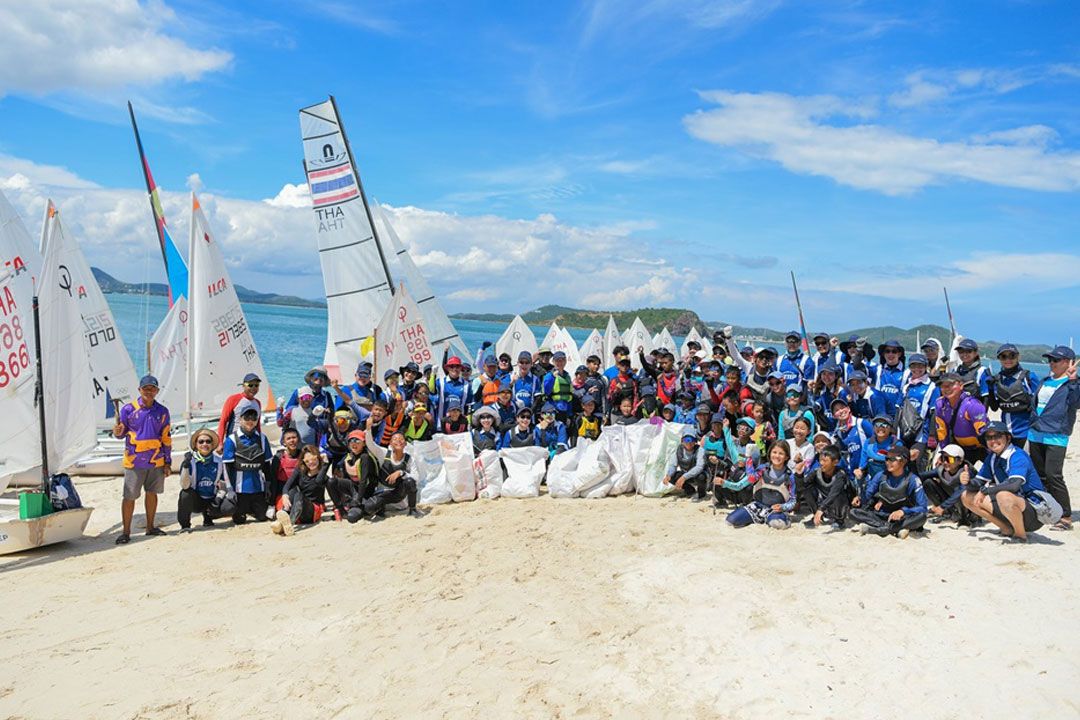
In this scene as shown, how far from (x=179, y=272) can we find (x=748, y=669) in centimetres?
1246

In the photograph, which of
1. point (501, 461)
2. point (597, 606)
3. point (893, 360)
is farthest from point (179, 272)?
point (893, 360)

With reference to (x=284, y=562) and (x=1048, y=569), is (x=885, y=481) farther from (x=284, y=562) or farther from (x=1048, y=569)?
(x=284, y=562)

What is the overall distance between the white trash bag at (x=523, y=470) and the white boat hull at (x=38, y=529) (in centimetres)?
471

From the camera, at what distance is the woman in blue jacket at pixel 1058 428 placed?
6.96 metres

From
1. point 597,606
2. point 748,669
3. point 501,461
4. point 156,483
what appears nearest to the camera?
point 748,669

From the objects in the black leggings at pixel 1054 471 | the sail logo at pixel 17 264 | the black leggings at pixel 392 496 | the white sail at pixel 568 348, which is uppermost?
the sail logo at pixel 17 264

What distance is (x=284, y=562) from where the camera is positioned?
712cm

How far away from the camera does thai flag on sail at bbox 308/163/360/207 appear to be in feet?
46.6

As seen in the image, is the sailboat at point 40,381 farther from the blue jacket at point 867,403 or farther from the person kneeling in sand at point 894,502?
the blue jacket at point 867,403

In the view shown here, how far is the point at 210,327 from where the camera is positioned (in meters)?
11.0

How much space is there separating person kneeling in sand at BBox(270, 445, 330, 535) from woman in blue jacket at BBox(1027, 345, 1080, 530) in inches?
297

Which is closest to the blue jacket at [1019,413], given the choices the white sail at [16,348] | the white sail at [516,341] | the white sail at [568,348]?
the white sail at [16,348]

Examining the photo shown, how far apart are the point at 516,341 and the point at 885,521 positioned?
13.2 meters

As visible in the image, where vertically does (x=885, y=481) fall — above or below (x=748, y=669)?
above
